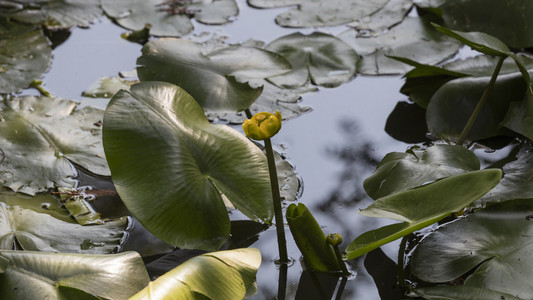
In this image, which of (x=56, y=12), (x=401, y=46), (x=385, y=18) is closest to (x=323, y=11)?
(x=385, y=18)

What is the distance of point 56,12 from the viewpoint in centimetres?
240

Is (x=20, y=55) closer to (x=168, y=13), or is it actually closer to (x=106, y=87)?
(x=106, y=87)

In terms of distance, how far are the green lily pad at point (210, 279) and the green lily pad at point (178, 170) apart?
10 centimetres

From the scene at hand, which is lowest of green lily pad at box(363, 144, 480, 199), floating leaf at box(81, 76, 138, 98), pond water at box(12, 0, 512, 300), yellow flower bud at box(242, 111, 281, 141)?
floating leaf at box(81, 76, 138, 98)

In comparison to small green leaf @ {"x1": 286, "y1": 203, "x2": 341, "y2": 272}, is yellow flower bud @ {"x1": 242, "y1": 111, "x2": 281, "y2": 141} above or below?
above

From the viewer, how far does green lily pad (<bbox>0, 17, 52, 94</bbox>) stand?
1.99 metres

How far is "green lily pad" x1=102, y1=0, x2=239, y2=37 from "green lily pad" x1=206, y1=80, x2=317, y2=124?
541mm

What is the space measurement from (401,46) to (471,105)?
1.61ft

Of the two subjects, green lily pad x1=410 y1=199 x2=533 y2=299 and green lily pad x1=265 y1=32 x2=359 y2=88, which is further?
green lily pad x1=265 y1=32 x2=359 y2=88

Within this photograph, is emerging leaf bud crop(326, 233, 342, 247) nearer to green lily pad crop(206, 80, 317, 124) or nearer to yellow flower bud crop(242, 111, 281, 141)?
yellow flower bud crop(242, 111, 281, 141)

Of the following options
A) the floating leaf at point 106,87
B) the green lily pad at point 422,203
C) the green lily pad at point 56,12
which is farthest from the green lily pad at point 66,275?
the green lily pad at point 56,12

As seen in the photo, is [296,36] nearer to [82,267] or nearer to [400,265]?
[400,265]

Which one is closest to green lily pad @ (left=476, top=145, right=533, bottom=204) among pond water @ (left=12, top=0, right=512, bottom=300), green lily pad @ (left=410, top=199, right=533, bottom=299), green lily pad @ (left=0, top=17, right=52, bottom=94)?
green lily pad @ (left=410, top=199, right=533, bottom=299)

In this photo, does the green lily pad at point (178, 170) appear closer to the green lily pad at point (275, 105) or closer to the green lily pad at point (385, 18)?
the green lily pad at point (275, 105)
